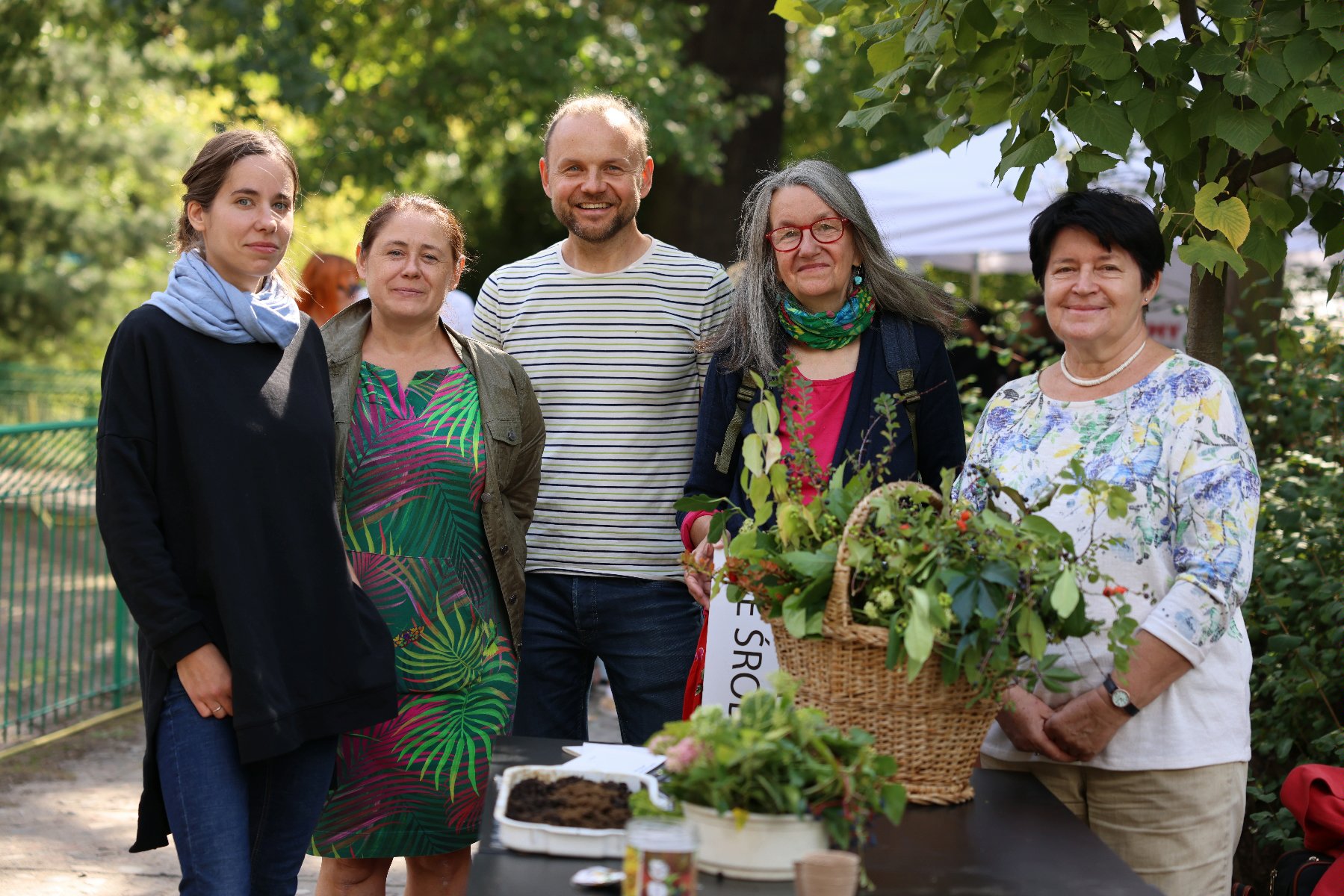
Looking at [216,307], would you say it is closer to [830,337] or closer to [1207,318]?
[830,337]

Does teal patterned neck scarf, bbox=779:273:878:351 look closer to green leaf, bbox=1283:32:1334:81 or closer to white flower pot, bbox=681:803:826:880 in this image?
green leaf, bbox=1283:32:1334:81

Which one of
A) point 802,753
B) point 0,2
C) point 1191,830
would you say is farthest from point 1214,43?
point 0,2

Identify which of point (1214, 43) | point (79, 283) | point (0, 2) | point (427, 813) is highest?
point (0, 2)

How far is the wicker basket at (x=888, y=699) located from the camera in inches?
88.9

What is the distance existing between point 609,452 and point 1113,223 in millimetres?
1411

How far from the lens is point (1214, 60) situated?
9.76ft

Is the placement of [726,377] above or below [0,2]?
below

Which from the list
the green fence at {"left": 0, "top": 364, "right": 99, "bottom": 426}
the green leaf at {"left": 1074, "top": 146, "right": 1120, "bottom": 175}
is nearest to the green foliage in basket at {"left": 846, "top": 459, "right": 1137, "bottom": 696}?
the green leaf at {"left": 1074, "top": 146, "right": 1120, "bottom": 175}

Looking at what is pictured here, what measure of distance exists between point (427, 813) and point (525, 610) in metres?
0.59

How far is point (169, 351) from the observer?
107 inches

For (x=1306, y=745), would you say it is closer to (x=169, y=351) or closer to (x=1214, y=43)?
(x=1214, y=43)

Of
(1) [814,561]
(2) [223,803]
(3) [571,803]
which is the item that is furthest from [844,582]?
(2) [223,803]

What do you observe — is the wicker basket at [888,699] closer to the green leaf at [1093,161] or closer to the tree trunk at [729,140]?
the green leaf at [1093,161]

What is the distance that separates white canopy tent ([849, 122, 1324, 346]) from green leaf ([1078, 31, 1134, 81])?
4098 millimetres
